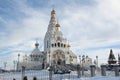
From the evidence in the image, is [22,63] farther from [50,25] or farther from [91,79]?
[91,79]

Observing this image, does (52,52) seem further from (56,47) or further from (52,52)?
(56,47)

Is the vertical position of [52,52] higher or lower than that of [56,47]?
lower

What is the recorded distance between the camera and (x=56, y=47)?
249 ft

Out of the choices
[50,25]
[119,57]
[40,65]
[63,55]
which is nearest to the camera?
[119,57]

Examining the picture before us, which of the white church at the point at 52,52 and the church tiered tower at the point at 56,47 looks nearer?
the white church at the point at 52,52

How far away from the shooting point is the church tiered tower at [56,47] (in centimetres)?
7412

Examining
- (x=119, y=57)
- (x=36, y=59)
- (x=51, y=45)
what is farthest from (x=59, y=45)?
(x=119, y=57)

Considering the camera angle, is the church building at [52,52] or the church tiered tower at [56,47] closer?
the church building at [52,52]

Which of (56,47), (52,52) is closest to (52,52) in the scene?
(52,52)

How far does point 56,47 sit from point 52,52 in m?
2.40

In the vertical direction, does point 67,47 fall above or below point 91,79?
above

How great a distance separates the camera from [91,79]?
2647cm

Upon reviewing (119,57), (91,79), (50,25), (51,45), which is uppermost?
(50,25)

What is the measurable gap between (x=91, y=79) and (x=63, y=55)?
49407 mm
